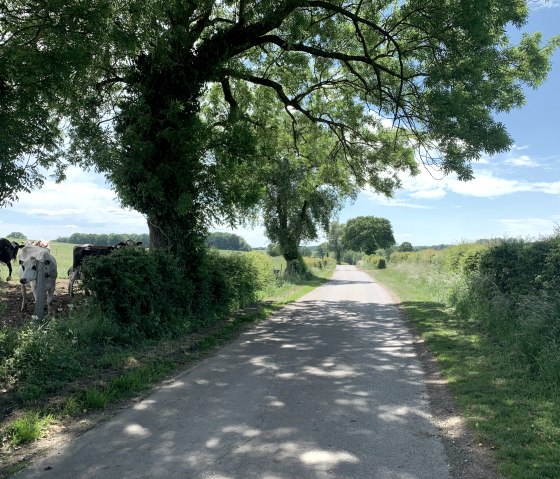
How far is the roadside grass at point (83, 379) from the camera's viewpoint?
17.5 ft

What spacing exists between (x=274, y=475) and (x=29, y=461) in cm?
247

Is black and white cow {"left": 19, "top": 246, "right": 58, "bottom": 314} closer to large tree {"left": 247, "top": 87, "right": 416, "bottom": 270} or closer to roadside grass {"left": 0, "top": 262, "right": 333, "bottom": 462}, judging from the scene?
roadside grass {"left": 0, "top": 262, "right": 333, "bottom": 462}

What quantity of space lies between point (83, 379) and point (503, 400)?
6.03 metres

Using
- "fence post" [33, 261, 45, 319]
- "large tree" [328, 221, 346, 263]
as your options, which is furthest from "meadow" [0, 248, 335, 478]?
"large tree" [328, 221, 346, 263]

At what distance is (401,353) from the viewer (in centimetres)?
930

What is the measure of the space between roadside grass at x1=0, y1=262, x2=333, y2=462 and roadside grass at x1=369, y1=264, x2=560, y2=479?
4.62 meters

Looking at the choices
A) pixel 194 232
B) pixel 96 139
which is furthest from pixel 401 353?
pixel 96 139

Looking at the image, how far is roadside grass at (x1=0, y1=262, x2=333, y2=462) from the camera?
5.34 meters

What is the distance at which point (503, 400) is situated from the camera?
5.87m

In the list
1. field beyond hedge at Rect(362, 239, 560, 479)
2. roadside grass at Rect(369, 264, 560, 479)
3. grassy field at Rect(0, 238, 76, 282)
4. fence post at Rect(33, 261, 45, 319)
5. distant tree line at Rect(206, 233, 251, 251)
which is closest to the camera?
roadside grass at Rect(369, 264, 560, 479)

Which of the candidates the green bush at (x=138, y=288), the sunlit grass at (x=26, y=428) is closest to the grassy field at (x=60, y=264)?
the green bush at (x=138, y=288)

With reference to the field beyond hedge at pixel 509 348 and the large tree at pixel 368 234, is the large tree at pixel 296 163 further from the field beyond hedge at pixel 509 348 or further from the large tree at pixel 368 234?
the large tree at pixel 368 234

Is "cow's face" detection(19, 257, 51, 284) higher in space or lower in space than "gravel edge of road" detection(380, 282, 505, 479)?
higher

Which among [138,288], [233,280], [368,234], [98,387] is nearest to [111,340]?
[138,288]
